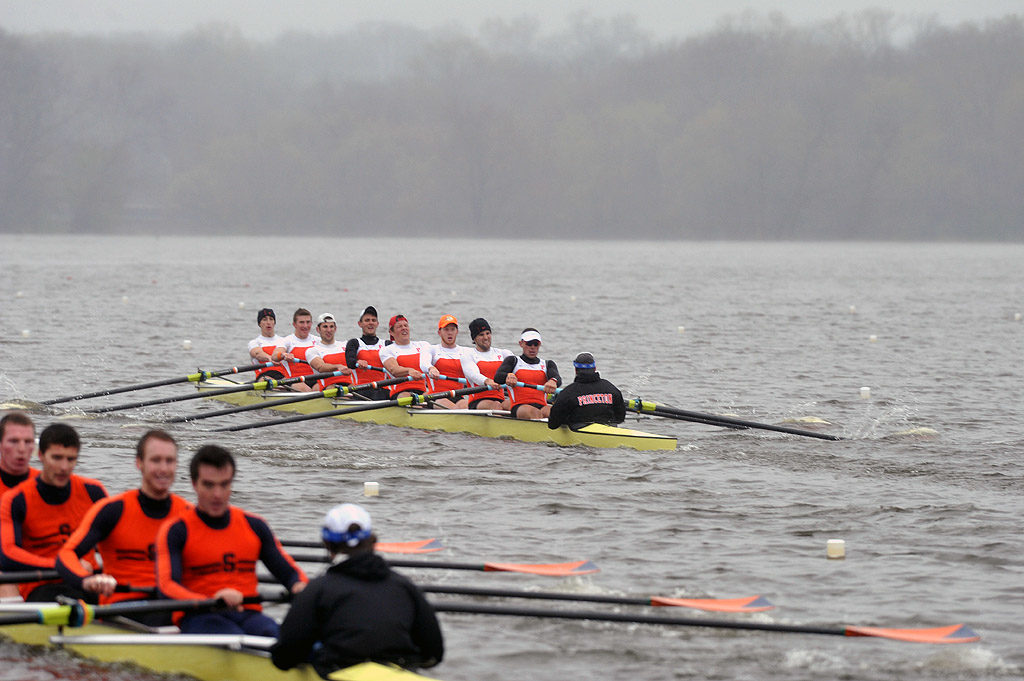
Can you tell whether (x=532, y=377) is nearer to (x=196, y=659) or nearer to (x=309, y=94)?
(x=196, y=659)

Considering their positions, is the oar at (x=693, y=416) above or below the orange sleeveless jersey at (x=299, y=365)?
below

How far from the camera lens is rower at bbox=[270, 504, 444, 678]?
6.41 m

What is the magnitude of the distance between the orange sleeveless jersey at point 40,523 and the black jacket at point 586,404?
759 cm

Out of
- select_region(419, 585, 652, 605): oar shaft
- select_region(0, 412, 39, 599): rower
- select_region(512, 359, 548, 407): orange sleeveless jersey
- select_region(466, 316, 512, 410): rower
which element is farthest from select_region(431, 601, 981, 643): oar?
select_region(466, 316, 512, 410): rower

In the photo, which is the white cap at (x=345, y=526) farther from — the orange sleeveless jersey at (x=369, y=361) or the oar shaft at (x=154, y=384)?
the oar shaft at (x=154, y=384)

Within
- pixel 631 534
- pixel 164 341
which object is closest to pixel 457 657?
pixel 631 534

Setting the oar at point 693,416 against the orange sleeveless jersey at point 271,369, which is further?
the orange sleeveless jersey at point 271,369

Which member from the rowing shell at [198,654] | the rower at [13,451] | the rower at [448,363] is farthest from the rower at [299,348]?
the rowing shell at [198,654]

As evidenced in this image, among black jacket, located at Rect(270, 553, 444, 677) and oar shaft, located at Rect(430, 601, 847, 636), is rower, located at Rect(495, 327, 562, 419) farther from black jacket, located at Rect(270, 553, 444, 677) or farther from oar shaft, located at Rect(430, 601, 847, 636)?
black jacket, located at Rect(270, 553, 444, 677)

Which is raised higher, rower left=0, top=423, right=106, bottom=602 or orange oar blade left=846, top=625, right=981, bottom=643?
rower left=0, top=423, right=106, bottom=602

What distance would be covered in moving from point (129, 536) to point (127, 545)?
63 millimetres

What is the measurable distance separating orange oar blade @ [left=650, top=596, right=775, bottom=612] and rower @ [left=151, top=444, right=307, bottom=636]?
7.12 ft

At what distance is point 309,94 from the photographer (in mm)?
128750

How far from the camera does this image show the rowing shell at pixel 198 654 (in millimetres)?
6633
